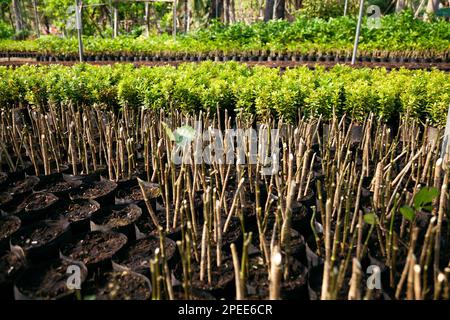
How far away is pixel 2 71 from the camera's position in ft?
17.4

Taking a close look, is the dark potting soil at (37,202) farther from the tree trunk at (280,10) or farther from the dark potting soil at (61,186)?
the tree trunk at (280,10)

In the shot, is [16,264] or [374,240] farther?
[374,240]

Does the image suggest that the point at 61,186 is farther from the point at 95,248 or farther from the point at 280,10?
the point at 280,10

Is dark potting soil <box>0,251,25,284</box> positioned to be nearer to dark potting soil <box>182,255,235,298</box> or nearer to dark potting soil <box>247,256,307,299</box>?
dark potting soil <box>182,255,235,298</box>

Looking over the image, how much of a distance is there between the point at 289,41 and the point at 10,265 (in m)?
10.6

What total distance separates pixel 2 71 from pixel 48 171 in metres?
2.70

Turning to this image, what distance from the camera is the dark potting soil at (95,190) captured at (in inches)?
123

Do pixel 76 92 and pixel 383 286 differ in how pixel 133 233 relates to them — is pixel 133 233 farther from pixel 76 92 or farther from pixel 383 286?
pixel 76 92

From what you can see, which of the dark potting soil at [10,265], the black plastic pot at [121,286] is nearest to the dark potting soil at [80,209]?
the dark potting soil at [10,265]

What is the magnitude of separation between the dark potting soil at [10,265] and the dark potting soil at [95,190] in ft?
2.48

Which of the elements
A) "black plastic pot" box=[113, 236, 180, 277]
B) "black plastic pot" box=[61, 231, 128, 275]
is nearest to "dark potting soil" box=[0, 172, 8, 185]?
"black plastic pot" box=[61, 231, 128, 275]

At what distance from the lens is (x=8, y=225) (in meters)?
2.63

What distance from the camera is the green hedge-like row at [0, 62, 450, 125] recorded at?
4270 mm

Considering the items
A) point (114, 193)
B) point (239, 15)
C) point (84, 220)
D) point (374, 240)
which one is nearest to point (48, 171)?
point (114, 193)
